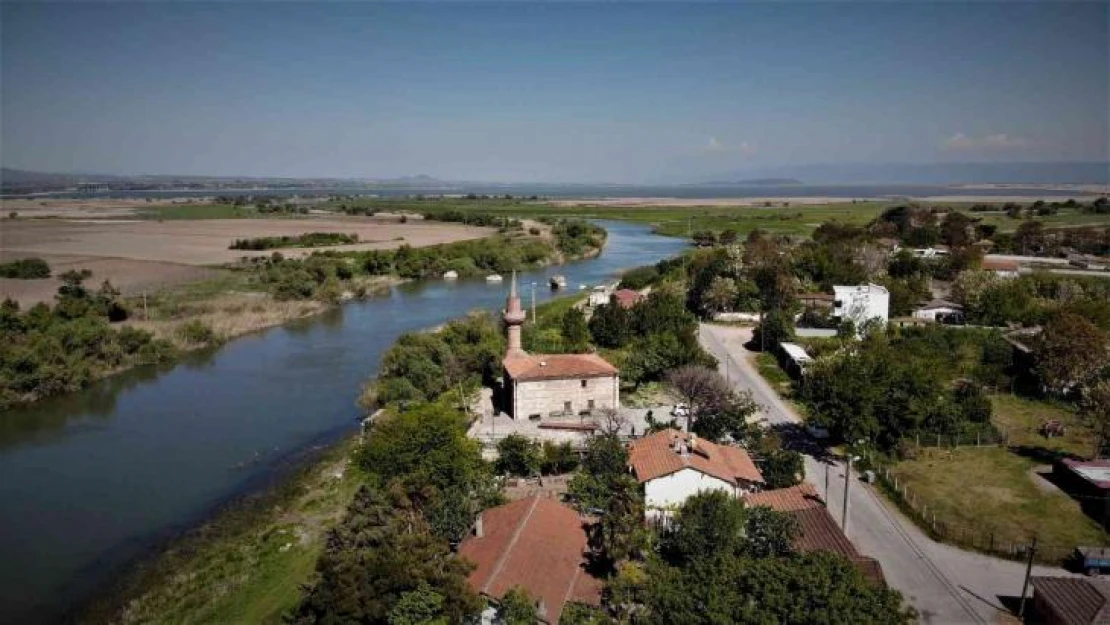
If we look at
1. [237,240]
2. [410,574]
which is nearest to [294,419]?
[410,574]

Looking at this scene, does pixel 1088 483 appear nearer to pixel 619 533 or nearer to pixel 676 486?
pixel 676 486

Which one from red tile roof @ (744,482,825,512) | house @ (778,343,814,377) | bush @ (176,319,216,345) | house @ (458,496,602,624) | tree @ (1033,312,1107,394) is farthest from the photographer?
bush @ (176,319,216,345)

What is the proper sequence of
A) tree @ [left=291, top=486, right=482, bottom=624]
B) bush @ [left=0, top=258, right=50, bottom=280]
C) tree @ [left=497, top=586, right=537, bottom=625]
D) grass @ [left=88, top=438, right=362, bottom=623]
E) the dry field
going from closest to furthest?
tree @ [left=291, top=486, right=482, bottom=624] < tree @ [left=497, top=586, right=537, bottom=625] < grass @ [left=88, top=438, right=362, bottom=623] < bush @ [left=0, top=258, right=50, bottom=280] < the dry field

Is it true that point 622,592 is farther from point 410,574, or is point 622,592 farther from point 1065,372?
point 1065,372

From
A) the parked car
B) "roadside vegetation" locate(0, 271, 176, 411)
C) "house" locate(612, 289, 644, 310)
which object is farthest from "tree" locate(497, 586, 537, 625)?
"house" locate(612, 289, 644, 310)

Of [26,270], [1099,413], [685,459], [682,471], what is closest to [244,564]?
[682,471]

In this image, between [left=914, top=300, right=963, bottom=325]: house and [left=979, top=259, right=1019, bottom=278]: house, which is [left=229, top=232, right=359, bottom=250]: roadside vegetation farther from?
[left=979, top=259, right=1019, bottom=278]: house
